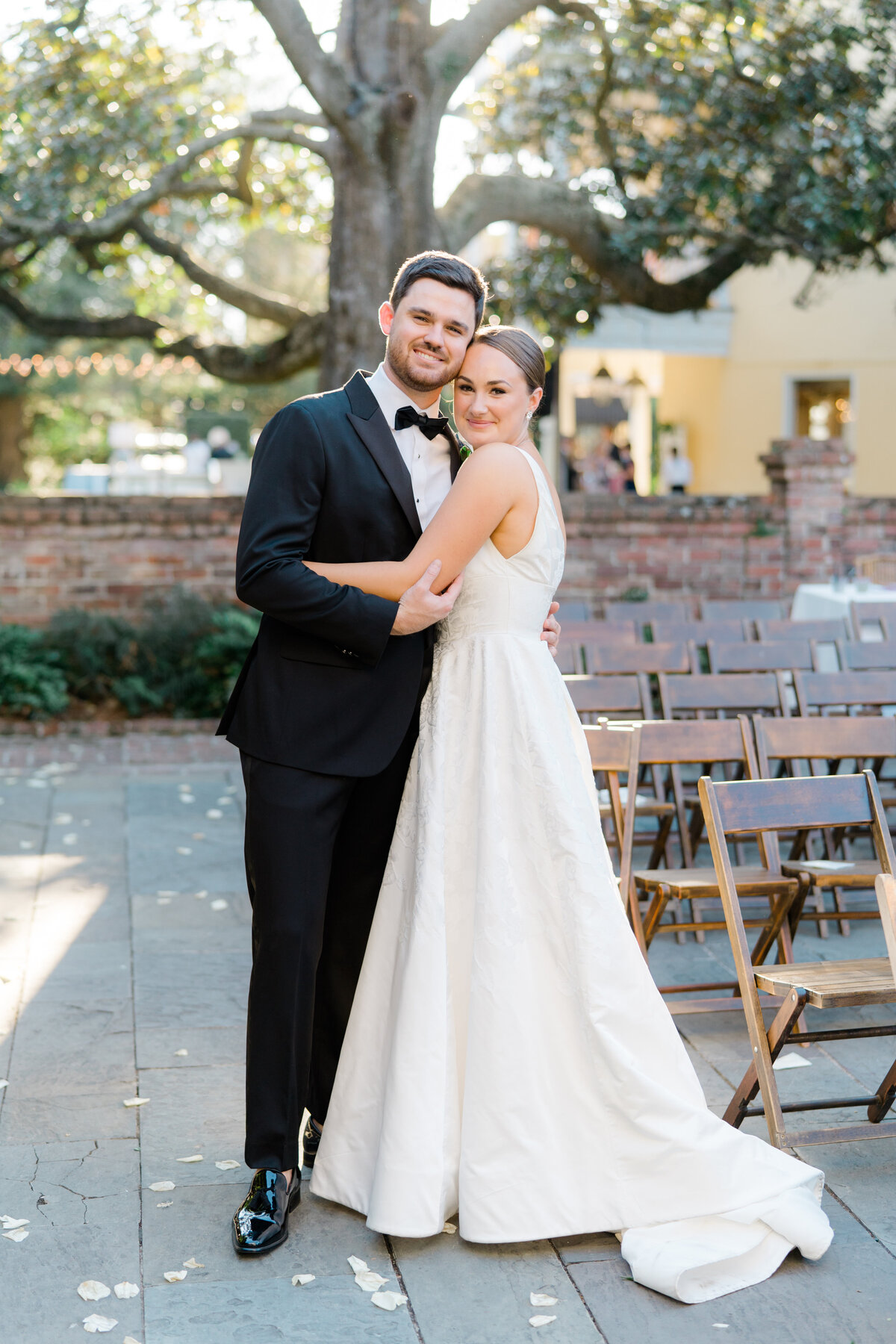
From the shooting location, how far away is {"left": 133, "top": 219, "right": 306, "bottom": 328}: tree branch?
1171 cm

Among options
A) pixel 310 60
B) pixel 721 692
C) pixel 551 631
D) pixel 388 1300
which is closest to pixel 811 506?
pixel 310 60

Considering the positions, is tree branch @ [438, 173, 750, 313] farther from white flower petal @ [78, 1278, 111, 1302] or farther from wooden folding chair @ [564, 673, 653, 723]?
white flower petal @ [78, 1278, 111, 1302]

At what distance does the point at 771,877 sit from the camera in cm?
438

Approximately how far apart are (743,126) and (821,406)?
387 inches

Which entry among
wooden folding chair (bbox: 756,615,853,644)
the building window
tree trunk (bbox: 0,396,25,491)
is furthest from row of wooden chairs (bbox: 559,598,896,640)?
tree trunk (bbox: 0,396,25,491)

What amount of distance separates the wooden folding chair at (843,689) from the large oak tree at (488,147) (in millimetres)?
4522

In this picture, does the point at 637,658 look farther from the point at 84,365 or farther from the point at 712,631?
the point at 84,365

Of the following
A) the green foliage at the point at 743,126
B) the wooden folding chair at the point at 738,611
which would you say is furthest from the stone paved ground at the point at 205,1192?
the green foliage at the point at 743,126

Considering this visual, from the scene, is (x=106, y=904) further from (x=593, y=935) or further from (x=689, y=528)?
(x=689, y=528)

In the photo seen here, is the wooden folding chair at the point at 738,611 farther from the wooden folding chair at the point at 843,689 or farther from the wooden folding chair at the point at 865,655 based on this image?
the wooden folding chair at the point at 843,689

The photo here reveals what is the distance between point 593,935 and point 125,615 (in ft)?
26.1

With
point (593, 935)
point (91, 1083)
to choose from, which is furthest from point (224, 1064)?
point (593, 935)

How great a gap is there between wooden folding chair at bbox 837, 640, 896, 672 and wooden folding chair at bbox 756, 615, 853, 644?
46 cm

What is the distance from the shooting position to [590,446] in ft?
83.0
